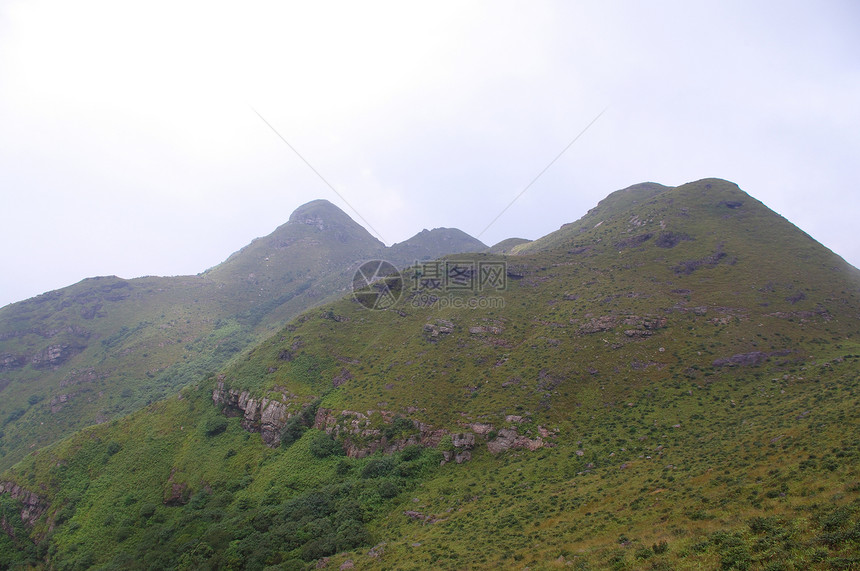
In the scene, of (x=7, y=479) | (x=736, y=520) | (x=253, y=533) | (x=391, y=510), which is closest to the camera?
(x=736, y=520)

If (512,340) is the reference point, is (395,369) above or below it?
below

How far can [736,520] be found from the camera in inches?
795

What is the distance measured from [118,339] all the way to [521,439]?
142943mm

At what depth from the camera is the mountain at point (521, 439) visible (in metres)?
25.1

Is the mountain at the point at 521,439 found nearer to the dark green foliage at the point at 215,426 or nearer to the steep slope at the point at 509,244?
the dark green foliage at the point at 215,426

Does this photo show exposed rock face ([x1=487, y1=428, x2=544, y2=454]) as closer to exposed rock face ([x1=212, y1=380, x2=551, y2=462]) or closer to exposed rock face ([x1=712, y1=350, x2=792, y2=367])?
exposed rock face ([x1=212, y1=380, x2=551, y2=462])

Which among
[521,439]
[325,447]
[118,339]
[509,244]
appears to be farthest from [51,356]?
[509,244]

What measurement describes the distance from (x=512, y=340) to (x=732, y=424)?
112ft

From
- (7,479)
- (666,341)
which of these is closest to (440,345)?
(666,341)

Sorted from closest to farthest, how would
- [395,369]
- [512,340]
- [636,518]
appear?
[636,518], [395,369], [512,340]

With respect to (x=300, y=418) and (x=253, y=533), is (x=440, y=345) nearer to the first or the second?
(x=300, y=418)

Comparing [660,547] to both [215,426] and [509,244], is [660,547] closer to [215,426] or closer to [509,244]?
[215,426]

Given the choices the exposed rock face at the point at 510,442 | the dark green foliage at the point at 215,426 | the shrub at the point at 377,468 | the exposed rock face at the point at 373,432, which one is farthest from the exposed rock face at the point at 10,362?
the exposed rock face at the point at 510,442

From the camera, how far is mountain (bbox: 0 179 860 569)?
25.1 meters
